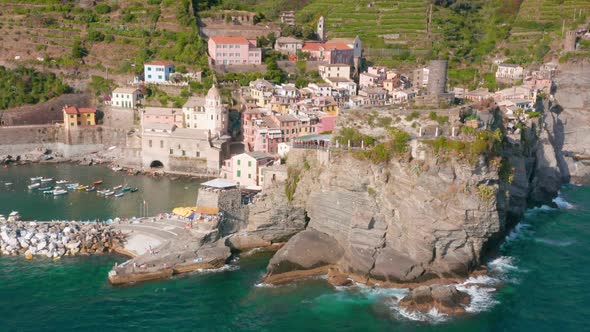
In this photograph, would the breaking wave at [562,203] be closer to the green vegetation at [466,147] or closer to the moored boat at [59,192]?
the green vegetation at [466,147]

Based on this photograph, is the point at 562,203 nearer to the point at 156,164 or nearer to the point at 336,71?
the point at 336,71

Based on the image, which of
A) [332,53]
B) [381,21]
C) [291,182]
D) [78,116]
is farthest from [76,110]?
[381,21]

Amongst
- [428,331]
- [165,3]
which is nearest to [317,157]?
[428,331]

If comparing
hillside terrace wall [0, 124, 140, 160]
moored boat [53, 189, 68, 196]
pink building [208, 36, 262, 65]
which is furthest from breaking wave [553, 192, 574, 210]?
hillside terrace wall [0, 124, 140, 160]

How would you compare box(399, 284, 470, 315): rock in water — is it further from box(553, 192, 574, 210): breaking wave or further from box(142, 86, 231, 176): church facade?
box(142, 86, 231, 176): church facade

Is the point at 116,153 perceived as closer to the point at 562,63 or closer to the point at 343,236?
the point at 343,236

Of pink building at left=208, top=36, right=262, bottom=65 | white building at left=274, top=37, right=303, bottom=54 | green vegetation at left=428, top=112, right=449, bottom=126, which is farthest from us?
white building at left=274, top=37, right=303, bottom=54
